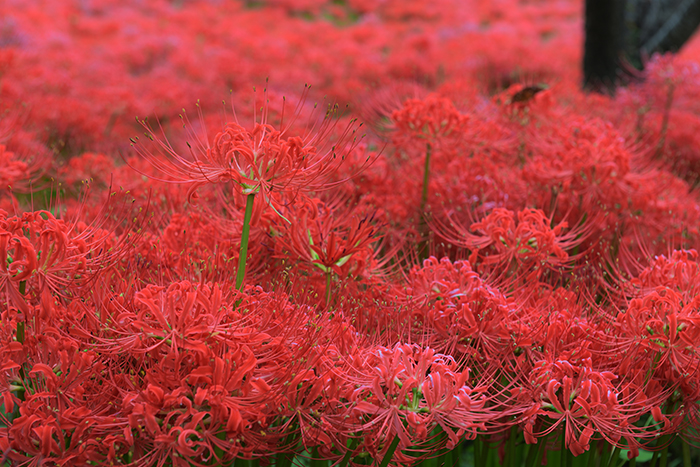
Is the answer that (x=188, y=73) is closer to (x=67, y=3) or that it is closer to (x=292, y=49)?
(x=292, y=49)

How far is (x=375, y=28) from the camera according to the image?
14055 millimetres

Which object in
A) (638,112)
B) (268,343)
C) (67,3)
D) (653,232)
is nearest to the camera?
(268,343)

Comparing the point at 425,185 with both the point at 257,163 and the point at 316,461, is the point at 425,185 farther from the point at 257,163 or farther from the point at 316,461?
the point at 316,461

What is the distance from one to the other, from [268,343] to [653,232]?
98.6 inches

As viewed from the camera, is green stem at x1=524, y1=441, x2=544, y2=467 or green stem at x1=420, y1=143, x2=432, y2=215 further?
green stem at x1=420, y1=143, x2=432, y2=215

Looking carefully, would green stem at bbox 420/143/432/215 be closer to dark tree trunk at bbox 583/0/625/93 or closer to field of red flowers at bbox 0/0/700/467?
field of red flowers at bbox 0/0/700/467

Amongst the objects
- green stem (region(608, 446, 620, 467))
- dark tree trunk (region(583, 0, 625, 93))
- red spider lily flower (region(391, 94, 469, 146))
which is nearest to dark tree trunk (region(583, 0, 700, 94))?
dark tree trunk (region(583, 0, 625, 93))

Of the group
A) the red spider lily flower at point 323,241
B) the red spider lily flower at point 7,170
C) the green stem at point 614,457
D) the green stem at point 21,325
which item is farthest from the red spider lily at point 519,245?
the red spider lily flower at point 7,170

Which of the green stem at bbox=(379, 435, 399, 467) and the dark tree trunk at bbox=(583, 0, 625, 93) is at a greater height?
the dark tree trunk at bbox=(583, 0, 625, 93)

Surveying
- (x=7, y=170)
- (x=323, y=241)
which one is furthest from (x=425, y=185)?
(x=7, y=170)

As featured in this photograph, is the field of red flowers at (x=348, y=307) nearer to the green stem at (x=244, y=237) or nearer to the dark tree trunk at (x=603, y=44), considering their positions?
the green stem at (x=244, y=237)

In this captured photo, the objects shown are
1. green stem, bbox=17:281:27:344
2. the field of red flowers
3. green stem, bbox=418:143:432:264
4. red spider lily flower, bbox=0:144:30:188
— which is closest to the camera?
the field of red flowers

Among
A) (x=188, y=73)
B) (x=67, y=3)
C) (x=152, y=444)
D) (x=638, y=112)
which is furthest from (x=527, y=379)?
(x=67, y=3)

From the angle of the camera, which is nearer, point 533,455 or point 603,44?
point 533,455
